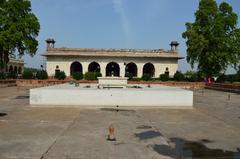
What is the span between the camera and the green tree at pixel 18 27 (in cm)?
3941

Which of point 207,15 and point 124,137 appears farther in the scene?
point 207,15

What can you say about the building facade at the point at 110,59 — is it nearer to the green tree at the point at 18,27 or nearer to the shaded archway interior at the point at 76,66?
the shaded archway interior at the point at 76,66

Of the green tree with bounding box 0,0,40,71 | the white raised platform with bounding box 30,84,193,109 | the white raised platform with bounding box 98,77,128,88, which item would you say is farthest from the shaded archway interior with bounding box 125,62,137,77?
the white raised platform with bounding box 30,84,193,109

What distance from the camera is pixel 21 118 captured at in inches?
494

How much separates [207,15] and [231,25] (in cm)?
355

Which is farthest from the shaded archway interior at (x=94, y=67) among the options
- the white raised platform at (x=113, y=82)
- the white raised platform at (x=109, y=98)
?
the white raised platform at (x=109, y=98)

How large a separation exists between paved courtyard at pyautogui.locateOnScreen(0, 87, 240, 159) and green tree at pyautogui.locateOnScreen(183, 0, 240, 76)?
30.6 meters

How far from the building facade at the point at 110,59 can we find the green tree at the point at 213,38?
37.5 ft

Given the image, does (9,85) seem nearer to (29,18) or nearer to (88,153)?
(29,18)

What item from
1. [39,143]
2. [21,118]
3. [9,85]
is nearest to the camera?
[39,143]

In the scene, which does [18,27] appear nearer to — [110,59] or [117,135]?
[110,59]

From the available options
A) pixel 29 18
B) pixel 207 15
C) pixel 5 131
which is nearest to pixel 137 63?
pixel 207 15

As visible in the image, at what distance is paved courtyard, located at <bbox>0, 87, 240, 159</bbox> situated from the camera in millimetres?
7504

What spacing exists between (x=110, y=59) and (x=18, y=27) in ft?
64.1
